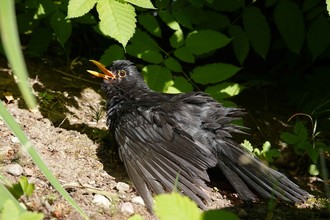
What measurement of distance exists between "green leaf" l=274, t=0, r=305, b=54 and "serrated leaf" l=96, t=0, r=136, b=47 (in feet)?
5.27

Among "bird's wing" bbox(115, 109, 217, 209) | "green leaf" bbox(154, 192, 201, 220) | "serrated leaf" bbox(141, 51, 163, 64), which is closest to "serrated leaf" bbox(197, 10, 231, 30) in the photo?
"serrated leaf" bbox(141, 51, 163, 64)

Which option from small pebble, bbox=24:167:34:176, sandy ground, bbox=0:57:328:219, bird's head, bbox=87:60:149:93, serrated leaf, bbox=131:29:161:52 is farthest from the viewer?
bird's head, bbox=87:60:149:93

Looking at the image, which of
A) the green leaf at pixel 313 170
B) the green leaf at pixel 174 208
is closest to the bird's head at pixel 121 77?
the green leaf at pixel 313 170

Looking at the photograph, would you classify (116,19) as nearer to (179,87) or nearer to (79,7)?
(79,7)

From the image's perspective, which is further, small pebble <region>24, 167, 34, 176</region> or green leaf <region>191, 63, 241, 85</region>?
green leaf <region>191, 63, 241, 85</region>

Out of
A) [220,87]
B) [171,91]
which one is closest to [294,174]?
[220,87]

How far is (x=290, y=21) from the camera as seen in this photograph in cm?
384

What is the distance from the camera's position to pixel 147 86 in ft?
12.3

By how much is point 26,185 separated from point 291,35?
248cm

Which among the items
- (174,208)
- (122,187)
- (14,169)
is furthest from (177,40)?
(174,208)

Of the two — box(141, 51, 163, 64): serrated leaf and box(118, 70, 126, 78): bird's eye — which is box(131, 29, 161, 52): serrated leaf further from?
box(118, 70, 126, 78): bird's eye

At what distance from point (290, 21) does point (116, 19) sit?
1731mm

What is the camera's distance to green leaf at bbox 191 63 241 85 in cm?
351

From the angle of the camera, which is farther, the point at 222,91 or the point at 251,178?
the point at 222,91
